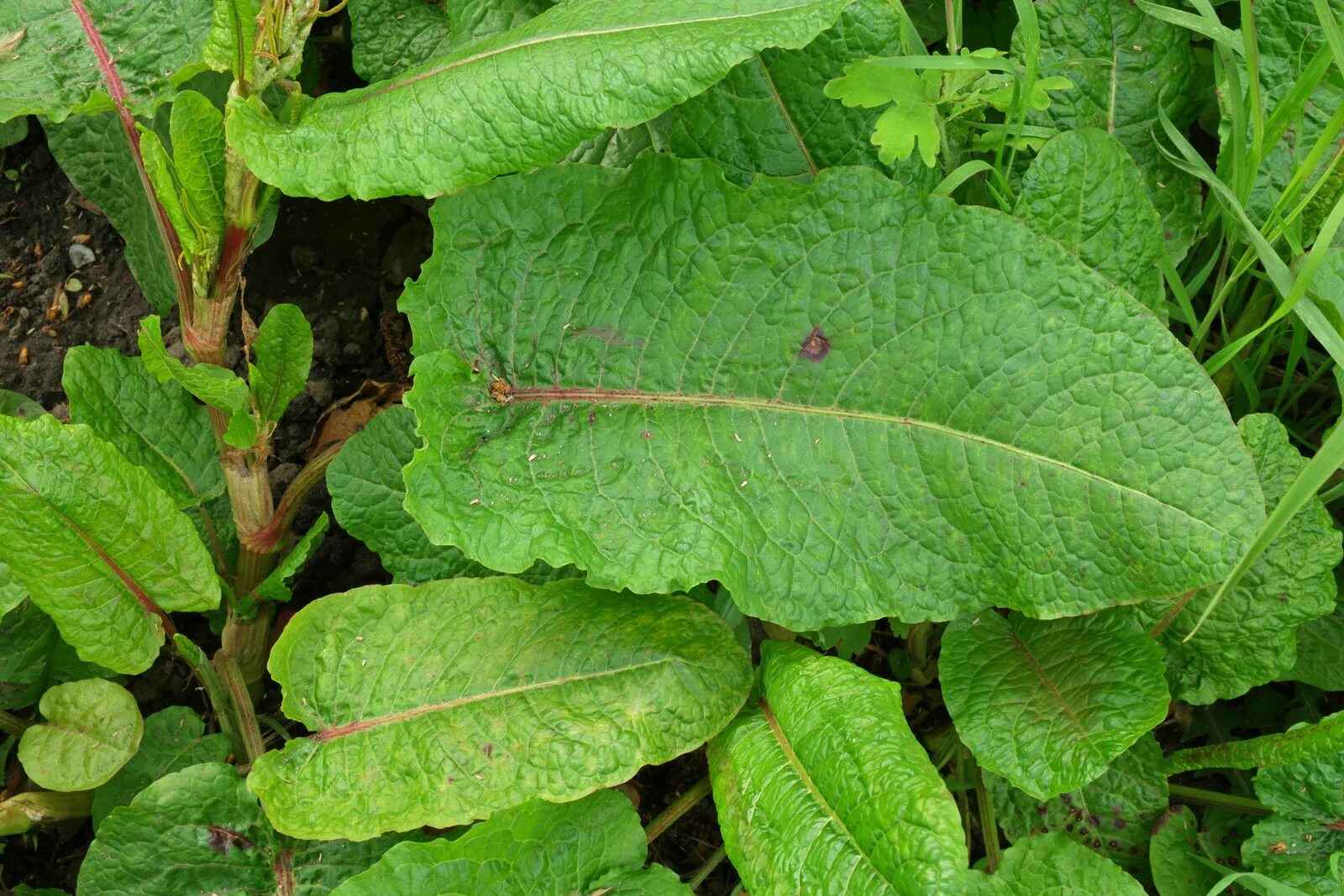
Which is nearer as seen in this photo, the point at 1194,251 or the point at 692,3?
the point at 692,3

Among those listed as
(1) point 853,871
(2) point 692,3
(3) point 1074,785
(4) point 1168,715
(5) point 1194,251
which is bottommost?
(4) point 1168,715

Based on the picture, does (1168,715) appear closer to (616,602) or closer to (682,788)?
(682,788)

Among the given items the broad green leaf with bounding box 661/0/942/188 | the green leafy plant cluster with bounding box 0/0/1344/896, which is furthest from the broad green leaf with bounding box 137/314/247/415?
the broad green leaf with bounding box 661/0/942/188

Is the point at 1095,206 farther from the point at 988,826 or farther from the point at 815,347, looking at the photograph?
the point at 988,826

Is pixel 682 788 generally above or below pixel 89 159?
below

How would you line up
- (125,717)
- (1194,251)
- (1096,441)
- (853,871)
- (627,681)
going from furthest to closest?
1. (1194,251)
2. (125,717)
3. (627,681)
4. (1096,441)
5. (853,871)

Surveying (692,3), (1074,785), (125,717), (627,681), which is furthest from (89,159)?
(1074,785)
